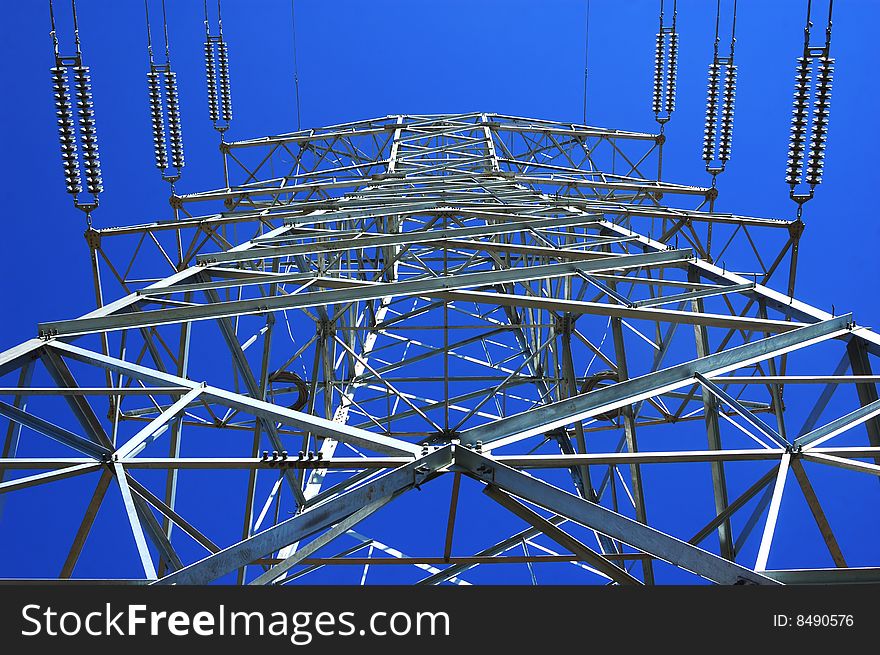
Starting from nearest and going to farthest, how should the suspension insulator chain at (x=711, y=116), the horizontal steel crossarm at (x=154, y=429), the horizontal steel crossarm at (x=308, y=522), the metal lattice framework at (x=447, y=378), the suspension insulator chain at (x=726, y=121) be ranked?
the horizontal steel crossarm at (x=308, y=522), the metal lattice framework at (x=447, y=378), the horizontal steel crossarm at (x=154, y=429), the suspension insulator chain at (x=726, y=121), the suspension insulator chain at (x=711, y=116)

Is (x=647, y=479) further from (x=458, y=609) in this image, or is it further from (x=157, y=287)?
(x=458, y=609)

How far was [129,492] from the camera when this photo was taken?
9.48 m

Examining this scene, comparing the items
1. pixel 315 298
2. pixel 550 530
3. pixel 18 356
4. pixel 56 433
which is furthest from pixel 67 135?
pixel 550 530

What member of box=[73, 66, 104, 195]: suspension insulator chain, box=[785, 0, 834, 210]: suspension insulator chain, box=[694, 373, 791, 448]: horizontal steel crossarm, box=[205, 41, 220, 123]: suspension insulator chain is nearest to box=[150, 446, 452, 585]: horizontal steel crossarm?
box=[694, 373, 791, 448]: horizontal steel crossarm

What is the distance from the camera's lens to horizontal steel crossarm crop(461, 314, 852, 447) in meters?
9.96

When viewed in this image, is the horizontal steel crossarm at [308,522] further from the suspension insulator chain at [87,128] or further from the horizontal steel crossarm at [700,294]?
the suspension insulator chain at [87,128]

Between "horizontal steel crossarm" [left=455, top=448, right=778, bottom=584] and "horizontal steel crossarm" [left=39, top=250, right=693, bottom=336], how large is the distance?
4.02m

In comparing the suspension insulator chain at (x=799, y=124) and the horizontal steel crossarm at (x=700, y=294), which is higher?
the suspension insulator chain at (x=799, y=124)

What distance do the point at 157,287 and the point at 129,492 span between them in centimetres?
507

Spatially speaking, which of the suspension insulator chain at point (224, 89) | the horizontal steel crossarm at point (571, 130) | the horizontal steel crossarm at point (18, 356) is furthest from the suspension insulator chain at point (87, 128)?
the horizontal steel crossarm at point (571, 130)

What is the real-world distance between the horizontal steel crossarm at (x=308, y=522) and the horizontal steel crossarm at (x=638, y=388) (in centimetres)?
58

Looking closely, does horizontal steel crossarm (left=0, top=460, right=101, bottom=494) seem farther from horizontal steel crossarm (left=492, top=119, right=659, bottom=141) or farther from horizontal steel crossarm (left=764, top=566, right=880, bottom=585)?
horizontal steel crossarm (left=492, top=119, right=659, bottom=141)

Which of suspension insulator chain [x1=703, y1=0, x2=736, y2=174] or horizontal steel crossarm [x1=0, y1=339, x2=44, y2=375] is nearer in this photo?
horizontal steel crossarm [x1=0, y1=339, x2=44, y2=375]

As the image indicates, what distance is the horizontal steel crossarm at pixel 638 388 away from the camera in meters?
9.96
